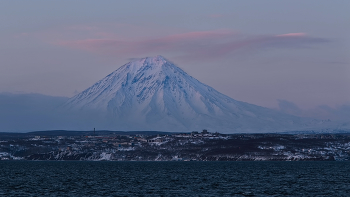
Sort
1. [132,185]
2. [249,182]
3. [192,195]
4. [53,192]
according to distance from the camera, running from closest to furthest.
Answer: [192,195], [53,192], [132,185], [249,182]

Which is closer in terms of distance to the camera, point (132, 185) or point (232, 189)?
point (232, 189)

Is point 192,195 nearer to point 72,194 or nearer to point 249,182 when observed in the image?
point 72,194

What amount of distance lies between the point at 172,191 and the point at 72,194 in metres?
16.6

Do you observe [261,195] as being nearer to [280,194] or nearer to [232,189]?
[280,194]

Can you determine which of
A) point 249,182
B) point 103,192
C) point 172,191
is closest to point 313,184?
point 249,182

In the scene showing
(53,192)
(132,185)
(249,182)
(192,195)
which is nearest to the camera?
(192,195)

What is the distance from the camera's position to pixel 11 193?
328 feet

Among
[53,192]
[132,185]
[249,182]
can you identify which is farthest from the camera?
[249,182]

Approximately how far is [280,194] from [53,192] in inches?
1439

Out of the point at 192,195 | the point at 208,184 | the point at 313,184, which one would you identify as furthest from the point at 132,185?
the point at 313,184

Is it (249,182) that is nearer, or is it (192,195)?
(192,195)

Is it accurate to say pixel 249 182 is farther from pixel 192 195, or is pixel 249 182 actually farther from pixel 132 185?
pixel 192 195

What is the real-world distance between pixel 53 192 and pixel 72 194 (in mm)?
5330

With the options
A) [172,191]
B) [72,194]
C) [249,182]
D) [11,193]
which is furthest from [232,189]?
[11,193]
